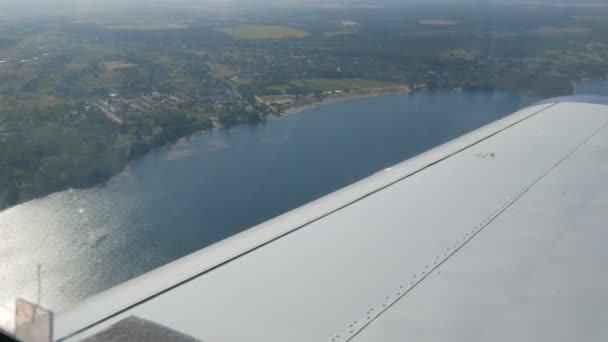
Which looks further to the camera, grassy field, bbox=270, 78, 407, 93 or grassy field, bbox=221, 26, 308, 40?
grassy field, bbox=221, 26, 308, 40

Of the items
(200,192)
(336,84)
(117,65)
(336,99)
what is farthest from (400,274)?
(117,65)

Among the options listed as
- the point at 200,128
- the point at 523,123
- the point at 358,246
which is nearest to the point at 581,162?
the point at 523,123

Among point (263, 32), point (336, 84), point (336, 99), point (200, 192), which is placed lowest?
point (200, 192)

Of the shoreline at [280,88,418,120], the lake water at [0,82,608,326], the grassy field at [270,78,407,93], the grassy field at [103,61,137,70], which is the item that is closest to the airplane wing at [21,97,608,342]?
the lake water at [0,82,608,326]

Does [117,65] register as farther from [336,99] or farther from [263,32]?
[263,32]

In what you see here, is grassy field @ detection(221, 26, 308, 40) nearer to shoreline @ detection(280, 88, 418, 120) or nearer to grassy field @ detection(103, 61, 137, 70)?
grassy field @ detection(103, 61, 137, 70)

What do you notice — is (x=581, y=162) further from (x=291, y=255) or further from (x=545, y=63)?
(x=545, y=63)

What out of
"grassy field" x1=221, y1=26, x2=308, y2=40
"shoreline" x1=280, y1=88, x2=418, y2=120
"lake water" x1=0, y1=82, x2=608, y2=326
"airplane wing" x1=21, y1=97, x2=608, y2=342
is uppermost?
"airplane wing" x1=21, y1=97, x2=608, y2=342

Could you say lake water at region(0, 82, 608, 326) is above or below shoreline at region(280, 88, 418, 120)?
below
